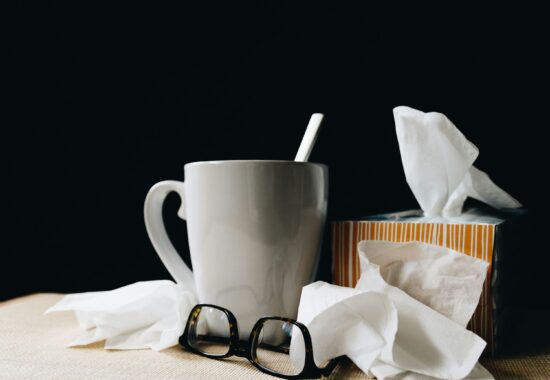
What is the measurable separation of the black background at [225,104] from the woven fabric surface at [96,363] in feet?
1.01

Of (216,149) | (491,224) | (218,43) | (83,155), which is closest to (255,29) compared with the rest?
(218,43)

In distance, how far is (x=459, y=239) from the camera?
1.61ft

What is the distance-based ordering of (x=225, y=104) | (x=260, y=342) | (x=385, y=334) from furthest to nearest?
(x=225, y=104)
(x=260, y=342)
(x=385, y=334)

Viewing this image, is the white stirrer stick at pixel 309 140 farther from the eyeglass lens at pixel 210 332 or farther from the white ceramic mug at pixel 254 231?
the eyeglass lens at pixel 210 332

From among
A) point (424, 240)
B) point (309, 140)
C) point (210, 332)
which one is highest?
point (309, 140)

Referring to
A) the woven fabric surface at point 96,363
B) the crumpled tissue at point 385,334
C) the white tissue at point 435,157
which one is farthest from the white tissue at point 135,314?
the white tissue at point 435,157

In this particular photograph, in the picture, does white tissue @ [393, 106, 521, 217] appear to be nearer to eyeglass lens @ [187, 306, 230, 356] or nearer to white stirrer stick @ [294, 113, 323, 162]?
white stirrer stick @ [294, 113, 323, 162]

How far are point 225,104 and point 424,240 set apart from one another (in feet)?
1.44

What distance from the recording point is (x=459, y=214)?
0.56 meters

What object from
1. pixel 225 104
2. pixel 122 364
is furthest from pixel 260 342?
pixel 225 104

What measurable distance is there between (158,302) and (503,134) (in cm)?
55

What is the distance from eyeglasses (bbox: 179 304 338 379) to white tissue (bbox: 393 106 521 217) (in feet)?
0.69

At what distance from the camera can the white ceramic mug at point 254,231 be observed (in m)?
0.52

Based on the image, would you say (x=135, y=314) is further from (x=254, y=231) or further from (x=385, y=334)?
(x=385, y=334)
